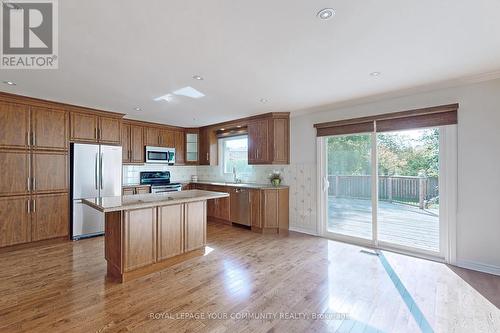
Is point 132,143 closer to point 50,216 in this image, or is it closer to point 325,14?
point 50,216

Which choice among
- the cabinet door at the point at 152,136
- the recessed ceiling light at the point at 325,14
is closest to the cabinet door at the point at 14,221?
the cabinet door at the point at 152,136

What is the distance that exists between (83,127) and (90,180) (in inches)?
38.7

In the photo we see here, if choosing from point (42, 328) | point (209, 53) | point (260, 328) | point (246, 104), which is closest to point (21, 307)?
point (42, 328)

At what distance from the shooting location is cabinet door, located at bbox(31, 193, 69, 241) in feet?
12.5

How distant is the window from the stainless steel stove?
1354mm

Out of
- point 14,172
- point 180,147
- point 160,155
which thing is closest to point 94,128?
point 14,172

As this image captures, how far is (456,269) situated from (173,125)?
238 inches

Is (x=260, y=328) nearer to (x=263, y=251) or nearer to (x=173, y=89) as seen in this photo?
(x=263, y=251)

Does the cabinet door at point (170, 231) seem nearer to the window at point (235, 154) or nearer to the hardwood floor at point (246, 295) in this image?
the hardwood floor at point (246, 295)

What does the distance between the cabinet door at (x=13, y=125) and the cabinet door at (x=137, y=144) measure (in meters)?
1.82

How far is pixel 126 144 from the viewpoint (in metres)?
5.25

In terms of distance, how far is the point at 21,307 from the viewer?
2.17m

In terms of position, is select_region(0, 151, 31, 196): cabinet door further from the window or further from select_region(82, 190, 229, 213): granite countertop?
the window

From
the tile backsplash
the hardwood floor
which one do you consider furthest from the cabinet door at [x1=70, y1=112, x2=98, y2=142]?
the hardwood floor
